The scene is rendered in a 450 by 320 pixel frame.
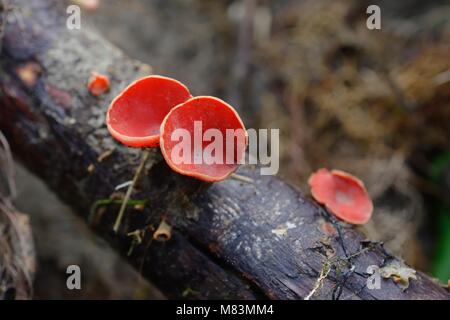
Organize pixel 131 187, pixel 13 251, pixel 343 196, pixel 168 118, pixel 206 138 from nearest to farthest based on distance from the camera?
pixel 168 118 < pixel 206 138 < pixel 131 187 < pixel 343 196 < pixel 13 251

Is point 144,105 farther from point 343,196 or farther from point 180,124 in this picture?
point 343,196

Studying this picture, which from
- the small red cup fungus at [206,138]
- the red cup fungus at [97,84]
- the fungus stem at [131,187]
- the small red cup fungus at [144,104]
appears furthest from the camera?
the red cup fungus at [97,84]

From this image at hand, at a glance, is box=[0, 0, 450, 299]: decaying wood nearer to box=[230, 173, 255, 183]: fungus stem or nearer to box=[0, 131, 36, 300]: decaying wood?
box=[230, 173, 255, 183]: fungus stem

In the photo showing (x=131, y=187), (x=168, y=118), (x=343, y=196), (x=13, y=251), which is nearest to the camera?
(x=168, y=118)

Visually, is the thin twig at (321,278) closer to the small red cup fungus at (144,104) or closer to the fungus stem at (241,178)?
the fungus stem at (241,178)

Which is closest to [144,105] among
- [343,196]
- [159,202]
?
[159,202]
